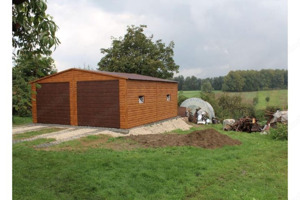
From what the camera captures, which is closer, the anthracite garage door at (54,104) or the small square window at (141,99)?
the small square window at (141,99)

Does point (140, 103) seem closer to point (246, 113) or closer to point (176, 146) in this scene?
point (176, 146)

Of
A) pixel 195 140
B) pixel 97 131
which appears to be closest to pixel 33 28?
pixel 195 140

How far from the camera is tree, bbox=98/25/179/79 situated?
26.8 metres

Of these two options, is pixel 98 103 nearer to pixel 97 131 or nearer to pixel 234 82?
pixel 97 131

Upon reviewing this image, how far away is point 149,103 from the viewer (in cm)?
1410

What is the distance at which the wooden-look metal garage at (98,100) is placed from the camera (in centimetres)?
1208

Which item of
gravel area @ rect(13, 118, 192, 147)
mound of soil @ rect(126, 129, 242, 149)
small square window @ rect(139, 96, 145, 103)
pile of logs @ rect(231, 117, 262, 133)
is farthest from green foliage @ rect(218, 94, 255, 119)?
mound of soil @ rect(126, 129, 242, 149)

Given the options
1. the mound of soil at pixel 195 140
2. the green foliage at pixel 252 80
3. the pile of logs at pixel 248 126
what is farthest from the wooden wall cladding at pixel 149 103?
the green foliage at pixel 252 80

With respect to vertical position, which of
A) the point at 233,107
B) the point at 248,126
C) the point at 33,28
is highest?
the point at 33,28

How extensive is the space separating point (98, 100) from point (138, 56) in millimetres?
14980

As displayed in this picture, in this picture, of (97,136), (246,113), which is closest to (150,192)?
(97,136)

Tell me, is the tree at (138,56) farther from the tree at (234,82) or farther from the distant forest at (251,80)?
the tree at (234,82)

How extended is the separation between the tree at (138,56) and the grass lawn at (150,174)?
1968 centimetres

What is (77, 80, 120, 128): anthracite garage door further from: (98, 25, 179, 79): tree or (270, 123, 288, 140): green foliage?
(98, 25, 179, 79): tree
